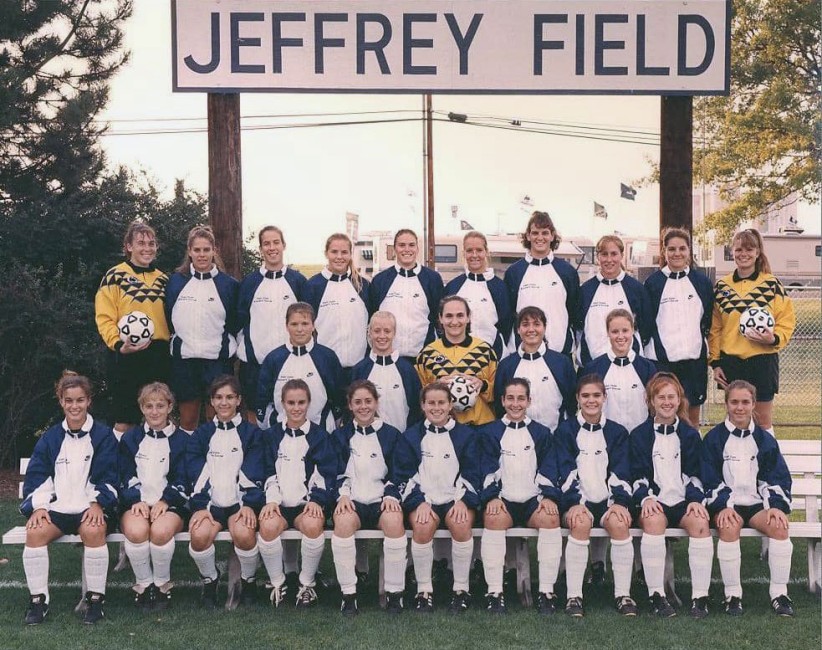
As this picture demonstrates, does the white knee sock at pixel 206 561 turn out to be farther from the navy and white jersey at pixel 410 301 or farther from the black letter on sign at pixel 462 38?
the black letter on sign at pixel 462 38

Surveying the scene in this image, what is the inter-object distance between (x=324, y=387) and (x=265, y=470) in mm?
614

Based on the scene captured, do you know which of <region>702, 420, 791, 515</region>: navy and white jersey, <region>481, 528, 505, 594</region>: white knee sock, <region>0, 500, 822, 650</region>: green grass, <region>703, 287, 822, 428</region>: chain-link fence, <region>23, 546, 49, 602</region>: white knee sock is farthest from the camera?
<region>703, 287, 822, 428</region>: chain-link fence

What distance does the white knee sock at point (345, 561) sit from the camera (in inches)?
187

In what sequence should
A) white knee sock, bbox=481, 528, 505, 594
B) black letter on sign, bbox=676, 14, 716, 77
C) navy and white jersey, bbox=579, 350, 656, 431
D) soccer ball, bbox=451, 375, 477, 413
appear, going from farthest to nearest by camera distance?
black letter on sign, bbox=676, 14, 716, 77, navy and white jersey, bbox=579, 350, 656, 431, soccer ball, bbox=451, 375, 477, 413, white knee sock, bbox=481, 528, 505, 594

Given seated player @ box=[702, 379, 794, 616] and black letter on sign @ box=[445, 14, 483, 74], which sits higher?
black letter on sign @ box=[445, 14, 483, 74]

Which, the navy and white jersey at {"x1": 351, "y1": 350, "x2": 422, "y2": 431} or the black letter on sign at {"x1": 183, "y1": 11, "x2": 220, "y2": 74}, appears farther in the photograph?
the black letter on sign at {"x1": 183, "y1": 11, "x2": 220, "y2": 74}

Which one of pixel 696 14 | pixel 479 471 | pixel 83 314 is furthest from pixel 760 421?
pixel 83 314

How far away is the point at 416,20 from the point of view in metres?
5.64

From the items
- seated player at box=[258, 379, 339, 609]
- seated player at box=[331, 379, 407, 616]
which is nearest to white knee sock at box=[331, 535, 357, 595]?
seated player at box=[331, 379, 407, 616]

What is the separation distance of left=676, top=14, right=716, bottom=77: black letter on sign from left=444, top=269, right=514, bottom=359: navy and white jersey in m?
1.60

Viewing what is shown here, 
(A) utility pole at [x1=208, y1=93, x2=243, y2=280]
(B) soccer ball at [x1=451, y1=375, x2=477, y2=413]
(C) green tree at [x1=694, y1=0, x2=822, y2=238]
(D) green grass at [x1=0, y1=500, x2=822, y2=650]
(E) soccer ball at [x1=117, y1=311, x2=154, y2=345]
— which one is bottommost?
(D) green grass at [x1=0, y1=500, x2=822, y2=650]

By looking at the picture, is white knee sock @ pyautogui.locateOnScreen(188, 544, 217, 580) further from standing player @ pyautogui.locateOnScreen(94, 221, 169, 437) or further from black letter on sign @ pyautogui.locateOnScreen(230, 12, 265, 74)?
black letter on sign @ pyautogui.locateOnScreen(230, 12, 265, 74)

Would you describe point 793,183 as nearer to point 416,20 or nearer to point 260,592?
point 416,20

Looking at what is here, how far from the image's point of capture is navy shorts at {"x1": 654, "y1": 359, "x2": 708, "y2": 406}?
218 inches
